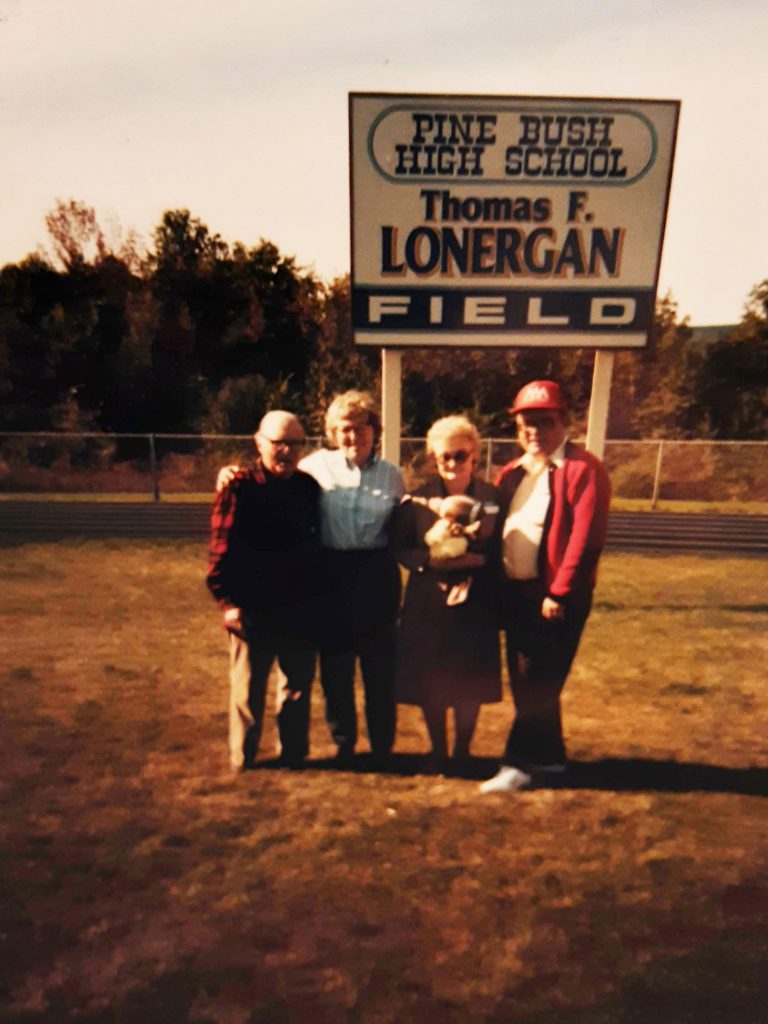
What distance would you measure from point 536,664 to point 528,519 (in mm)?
740

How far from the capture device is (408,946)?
7.70ft

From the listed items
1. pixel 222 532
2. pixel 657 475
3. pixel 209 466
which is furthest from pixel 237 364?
pixel 222 532

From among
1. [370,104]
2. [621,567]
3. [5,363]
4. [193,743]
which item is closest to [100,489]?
[5,363]

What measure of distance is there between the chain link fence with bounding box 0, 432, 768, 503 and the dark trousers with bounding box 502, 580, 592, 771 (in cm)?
1019

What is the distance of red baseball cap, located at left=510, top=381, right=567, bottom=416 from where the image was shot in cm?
304

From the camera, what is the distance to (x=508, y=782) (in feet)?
10.8

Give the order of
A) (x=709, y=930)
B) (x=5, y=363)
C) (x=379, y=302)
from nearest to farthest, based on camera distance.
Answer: (x=709, y=930) < (x=379, y=302) < (x=5, y=363)

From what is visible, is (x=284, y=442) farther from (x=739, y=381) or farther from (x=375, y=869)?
(x=739, y=381)

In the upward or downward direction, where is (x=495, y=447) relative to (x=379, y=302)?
downward

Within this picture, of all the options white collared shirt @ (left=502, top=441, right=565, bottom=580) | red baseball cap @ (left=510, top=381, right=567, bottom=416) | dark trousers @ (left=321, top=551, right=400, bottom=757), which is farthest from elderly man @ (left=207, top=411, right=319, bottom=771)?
red baseball cap @ (left=510, top=381, right=567, bottom=416)

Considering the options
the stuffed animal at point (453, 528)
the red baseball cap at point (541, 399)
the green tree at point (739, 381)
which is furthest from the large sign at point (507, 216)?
the green tree at point (739, 381)

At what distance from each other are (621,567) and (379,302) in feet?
20.8

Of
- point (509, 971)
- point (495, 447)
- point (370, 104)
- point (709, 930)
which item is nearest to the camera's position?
point (509, 971)

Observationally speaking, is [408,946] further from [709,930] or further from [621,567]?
[621,567]
